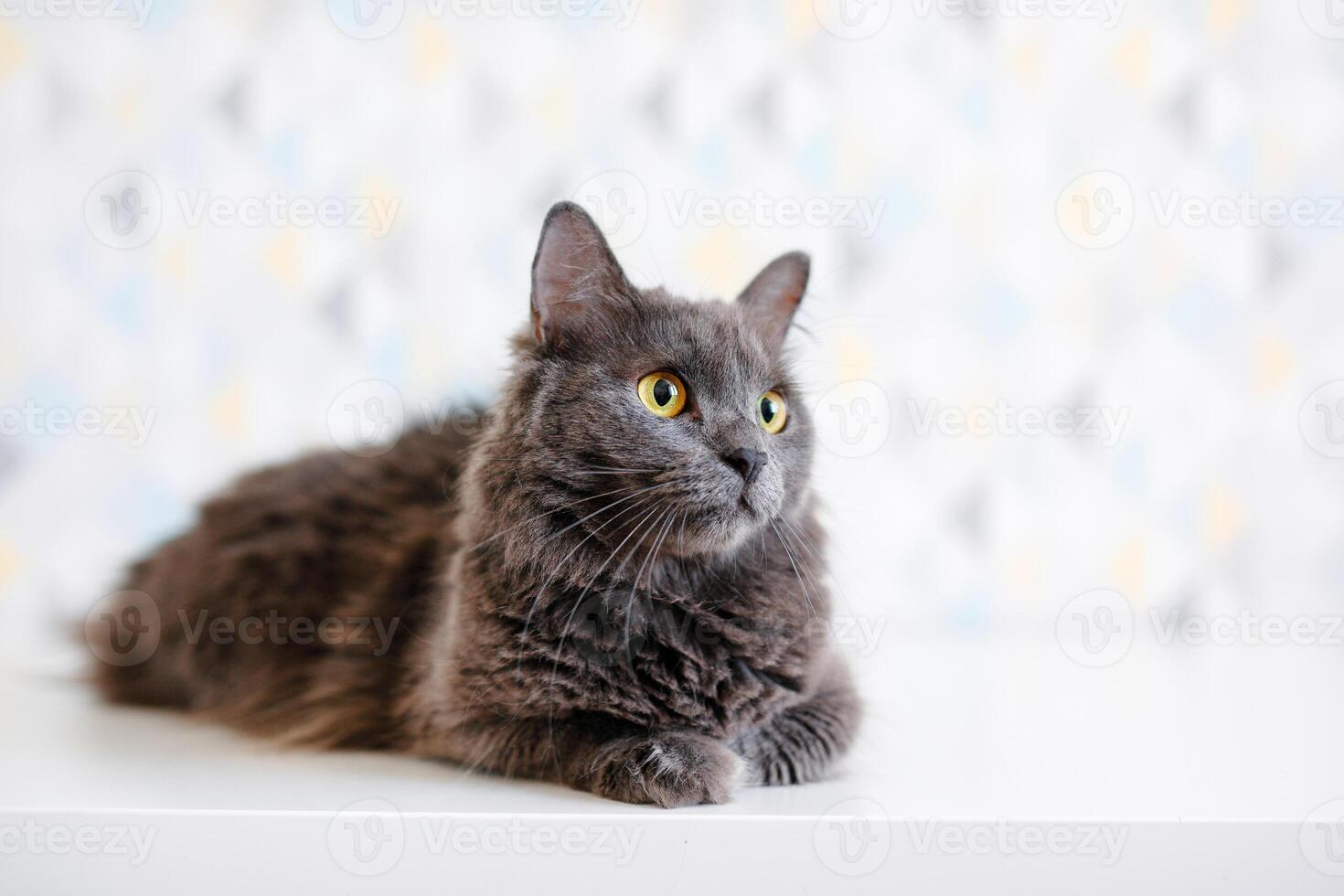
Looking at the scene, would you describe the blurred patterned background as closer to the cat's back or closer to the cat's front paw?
the cat's back

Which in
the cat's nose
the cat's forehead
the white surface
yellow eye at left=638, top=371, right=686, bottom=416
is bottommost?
the white surface

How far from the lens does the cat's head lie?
123 centimetres

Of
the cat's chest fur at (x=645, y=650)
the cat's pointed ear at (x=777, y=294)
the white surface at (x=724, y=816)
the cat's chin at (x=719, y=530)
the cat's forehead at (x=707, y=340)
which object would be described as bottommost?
the white surface at (x=724, y=816)

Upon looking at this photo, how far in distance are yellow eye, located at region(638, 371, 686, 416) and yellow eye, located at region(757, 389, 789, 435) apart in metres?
0.12

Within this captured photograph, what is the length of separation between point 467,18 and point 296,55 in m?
0.37

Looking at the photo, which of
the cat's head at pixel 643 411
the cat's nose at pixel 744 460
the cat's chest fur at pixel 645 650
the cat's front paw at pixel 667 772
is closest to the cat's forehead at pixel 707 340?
the cat's head at pixel 643 411

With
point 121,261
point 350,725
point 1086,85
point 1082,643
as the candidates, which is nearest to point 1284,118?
point 1086,85

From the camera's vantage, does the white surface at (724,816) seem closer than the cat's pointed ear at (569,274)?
Yes

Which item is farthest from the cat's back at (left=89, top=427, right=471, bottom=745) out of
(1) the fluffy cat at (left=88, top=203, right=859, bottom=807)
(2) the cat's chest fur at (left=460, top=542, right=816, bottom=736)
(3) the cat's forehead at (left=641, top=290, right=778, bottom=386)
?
(3) the cat's forehead at (left=641, top=290, right=778, bottom=386)

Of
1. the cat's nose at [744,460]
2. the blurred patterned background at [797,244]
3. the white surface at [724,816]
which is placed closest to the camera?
the white surface at [724,816]

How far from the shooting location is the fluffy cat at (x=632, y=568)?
4.07ft

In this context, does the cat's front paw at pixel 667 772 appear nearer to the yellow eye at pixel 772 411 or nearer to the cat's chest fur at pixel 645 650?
the cat's chest fur at pixel 645 650

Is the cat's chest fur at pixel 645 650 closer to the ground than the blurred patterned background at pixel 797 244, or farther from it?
closer to the ground

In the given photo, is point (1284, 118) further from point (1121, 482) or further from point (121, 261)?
point (121, 261)
